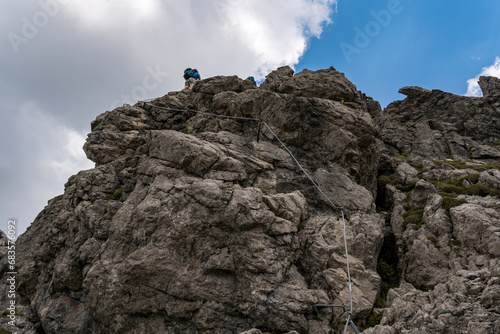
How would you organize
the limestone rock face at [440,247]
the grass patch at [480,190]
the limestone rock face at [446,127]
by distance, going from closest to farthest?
1. the limestone rock face at [440,247]
2. the grass patch at [480,190]
3. the limestone rock face at [446,127]

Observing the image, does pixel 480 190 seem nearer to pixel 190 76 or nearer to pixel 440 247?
pixel 440 247

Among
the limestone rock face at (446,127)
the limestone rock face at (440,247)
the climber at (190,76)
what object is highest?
the climber at (190,76)

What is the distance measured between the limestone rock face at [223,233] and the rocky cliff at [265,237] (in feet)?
0.23

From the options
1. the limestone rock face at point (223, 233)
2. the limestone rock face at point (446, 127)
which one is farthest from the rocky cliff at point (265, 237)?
the limestone rock face at point (446, 127)

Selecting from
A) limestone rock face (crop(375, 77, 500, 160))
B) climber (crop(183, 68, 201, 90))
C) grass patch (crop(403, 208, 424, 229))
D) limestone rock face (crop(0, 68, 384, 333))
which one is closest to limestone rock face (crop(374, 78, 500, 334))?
grass patch (crop(403, 208, 424, 229))

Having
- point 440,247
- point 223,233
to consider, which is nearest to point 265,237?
point 223,233

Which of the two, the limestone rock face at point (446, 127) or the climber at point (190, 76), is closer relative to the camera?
the limestone rock face at point (446, 127)

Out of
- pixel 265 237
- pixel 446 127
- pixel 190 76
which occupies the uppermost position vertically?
pixel 190 76

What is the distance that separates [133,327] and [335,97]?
22.3 m

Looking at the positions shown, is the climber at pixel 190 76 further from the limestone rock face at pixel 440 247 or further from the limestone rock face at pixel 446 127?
the limestone rock face at pixel 440 247

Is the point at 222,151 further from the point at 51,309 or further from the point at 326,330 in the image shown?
the point at 51,309

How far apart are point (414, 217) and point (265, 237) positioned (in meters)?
10.3

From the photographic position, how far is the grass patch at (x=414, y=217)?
1719 centimetres

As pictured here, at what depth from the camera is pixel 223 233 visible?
14.1 m
